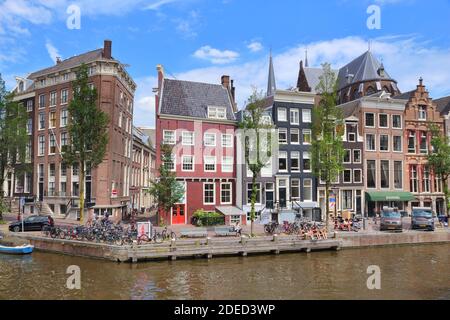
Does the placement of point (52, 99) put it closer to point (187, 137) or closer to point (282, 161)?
point (187, 137)

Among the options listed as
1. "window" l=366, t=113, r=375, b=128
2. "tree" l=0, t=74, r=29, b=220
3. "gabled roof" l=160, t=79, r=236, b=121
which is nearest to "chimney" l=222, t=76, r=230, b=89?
"gabled roof" l=160, t=79, r=236, b=121

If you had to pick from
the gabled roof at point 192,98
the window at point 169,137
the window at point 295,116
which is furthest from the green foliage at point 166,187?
the window at point 295,116

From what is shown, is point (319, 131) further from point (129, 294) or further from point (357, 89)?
point (357, 89)

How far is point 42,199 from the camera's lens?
50281 millimetres

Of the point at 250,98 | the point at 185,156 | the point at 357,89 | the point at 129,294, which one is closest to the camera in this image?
the point at 129,294

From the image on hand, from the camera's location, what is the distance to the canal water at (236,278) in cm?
1962

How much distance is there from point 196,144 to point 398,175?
88.7ft

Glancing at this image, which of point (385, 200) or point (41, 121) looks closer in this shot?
point (385, 200)

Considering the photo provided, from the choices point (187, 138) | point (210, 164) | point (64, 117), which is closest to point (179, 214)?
point (210, 164)

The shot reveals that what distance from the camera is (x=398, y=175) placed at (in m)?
51.7

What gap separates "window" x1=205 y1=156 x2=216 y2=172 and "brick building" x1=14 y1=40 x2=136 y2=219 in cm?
1100

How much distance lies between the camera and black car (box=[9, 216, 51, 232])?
3406cm
